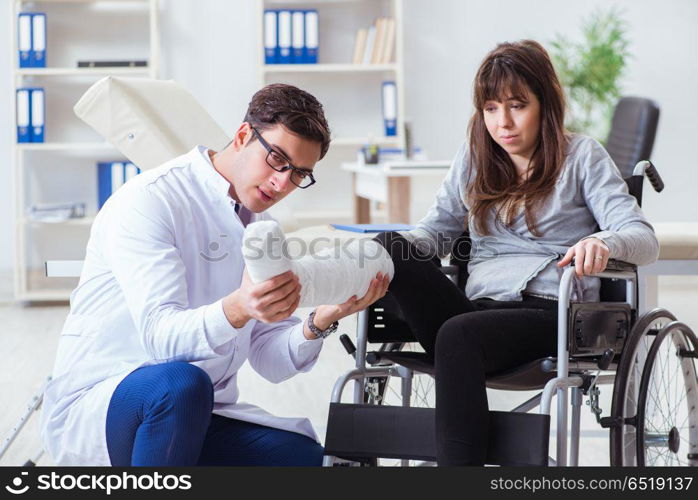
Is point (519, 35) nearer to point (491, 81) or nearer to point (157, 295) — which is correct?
point (491, 81)

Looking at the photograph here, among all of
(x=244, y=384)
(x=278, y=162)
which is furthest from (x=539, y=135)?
(x=244, y=384)

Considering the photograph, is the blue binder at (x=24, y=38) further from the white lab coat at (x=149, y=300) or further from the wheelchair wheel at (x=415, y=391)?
the white lab coat at (x=149, y=300)

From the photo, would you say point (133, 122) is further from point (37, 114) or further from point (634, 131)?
point (37, 114)

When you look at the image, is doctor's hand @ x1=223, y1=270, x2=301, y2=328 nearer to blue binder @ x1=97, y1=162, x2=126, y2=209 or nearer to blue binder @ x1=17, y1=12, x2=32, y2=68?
blue binder @ x1=97, y1=162, x2=126, y2=209

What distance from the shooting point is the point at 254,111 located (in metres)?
1.39

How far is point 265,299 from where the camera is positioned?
3.82 ft

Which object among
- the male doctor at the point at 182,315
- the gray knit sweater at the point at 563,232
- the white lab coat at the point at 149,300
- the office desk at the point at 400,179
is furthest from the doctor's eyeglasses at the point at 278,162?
the office desk at the point at 400,179

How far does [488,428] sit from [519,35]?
4126mm

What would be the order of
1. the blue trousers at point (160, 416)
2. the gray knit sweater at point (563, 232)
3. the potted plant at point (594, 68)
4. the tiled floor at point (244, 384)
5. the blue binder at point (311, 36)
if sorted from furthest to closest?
the potted plant at point (594, 68), the blue binder at point (311, 36), the tiled floor at point (244, 384), the gray knit sweater at point (563, 232), the blue trousers at point (160, 416)

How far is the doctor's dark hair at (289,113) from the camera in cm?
136

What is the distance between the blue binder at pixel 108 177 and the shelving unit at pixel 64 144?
0.11m

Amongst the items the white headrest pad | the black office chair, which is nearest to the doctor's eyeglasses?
the white headrest pad

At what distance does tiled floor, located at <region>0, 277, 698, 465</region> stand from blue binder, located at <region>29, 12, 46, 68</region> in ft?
4.23

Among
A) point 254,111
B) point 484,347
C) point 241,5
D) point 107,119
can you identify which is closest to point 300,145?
point 254,111
